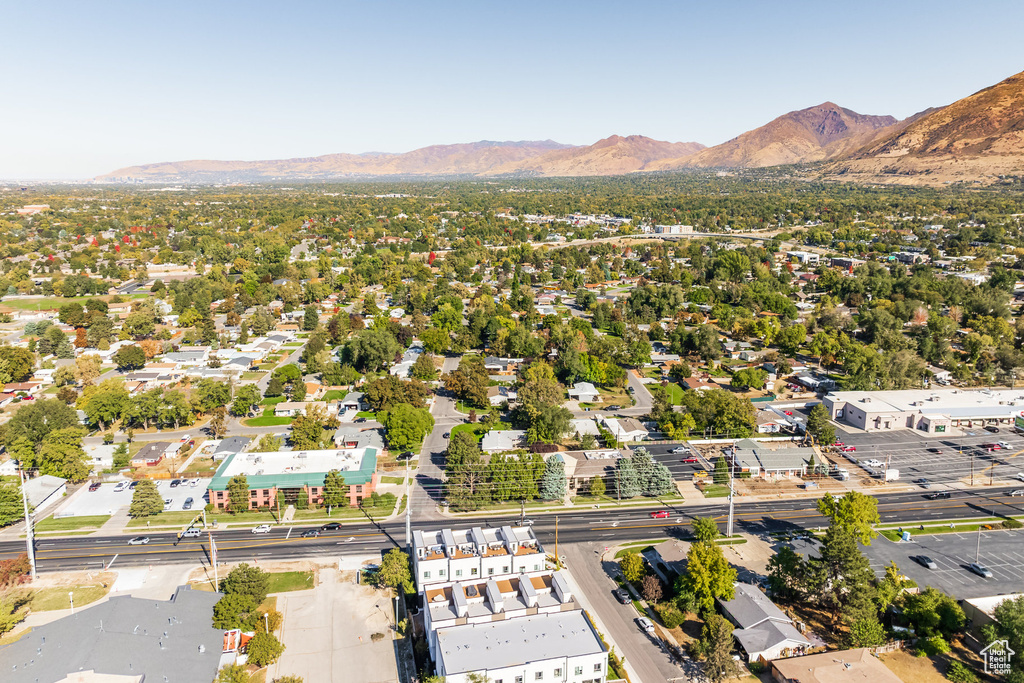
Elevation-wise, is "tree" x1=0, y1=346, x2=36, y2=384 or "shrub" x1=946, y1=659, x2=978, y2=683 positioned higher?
"tree" x1=0, y1=346, x2=36, y2=384

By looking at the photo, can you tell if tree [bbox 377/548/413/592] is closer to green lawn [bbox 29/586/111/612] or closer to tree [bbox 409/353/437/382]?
green lawn [bbox 29/586/111/612]

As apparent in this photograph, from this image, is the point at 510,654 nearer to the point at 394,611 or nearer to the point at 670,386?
the point at 394,611

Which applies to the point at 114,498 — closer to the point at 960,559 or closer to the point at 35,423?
the point at 35,423

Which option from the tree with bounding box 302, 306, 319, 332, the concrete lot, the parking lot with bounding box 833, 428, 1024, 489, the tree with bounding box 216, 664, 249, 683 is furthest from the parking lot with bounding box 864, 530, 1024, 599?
the tree with bounding box 302, 306, 319, 332

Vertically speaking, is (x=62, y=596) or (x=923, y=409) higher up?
(x=923, y=409)

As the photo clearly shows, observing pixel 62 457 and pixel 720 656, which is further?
pixel 62 457

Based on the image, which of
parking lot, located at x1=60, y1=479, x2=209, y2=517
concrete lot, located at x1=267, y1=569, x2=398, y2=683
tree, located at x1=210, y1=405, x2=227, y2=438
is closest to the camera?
concrete lot, located at x1=267, y1=569, x2=398, y2=683

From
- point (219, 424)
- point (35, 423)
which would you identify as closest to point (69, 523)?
point (35, 423)

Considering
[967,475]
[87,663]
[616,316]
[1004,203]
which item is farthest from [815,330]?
[1004,203]

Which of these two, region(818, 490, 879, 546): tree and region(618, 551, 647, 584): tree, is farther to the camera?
region(618, 551, 647, 584): tree
